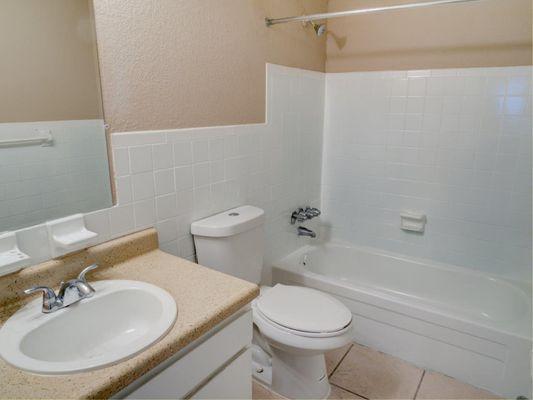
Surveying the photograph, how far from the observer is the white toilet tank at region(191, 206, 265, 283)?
160 centimetres

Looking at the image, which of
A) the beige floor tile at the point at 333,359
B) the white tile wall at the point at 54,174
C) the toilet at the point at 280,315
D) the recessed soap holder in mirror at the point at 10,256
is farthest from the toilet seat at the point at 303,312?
the recessed soap holder in mirror at the point at 10,256

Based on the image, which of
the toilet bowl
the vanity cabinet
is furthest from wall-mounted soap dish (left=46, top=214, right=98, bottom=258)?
the toilet bowl

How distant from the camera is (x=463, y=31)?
2100mm

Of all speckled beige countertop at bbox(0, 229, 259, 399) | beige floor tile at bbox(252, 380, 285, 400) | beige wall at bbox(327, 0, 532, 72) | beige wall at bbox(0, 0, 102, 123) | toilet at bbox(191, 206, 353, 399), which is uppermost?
beige wall at bbox(327, 0, 532, 72)

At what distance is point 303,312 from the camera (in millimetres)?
1643

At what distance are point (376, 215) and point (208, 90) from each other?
153cm

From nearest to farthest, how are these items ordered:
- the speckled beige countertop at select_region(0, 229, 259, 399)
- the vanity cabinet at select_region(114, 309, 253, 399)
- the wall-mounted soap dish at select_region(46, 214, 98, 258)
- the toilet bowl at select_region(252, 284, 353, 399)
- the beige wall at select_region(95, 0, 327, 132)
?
the speckled beige countertop at select_region(0, 229, 259, 399) → the vanity cabinet at select_region(114, 309, 253, 399) → the wall-mounted soap dish at select_region(46, 214, 98, 258) → the beige wall at select_region(95, 0, 327, 132) → the toilet bowl at select_region(252, 284, 353, 399)

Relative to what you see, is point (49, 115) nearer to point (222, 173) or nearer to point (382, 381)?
point (222, 173)

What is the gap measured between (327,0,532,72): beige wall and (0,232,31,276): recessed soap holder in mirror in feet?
7.12

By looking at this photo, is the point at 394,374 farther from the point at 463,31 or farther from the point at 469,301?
the point at 463,31

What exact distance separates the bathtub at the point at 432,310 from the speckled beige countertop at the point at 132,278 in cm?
113

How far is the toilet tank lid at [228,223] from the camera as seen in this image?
1590 millimetres

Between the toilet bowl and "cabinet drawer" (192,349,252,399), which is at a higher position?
"cabinet drawer" (192,349,252,399)

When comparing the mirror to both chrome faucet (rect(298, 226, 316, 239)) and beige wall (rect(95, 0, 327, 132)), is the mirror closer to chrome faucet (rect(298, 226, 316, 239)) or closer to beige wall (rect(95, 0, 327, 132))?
beige wall (rect(95, 0, 327, 132))
